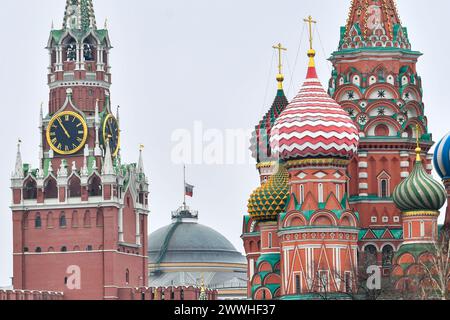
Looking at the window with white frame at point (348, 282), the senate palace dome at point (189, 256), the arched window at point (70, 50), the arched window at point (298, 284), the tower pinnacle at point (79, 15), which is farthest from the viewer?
the senate palace dome at point (189, 256)

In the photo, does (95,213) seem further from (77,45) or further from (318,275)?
(318,275)

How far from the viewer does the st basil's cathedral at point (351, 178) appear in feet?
234

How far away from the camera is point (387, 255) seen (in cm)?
7569

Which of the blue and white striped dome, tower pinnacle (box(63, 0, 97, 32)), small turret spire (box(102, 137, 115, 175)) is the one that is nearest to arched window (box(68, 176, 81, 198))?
small turret spire (box(102, 137, 115, 175))

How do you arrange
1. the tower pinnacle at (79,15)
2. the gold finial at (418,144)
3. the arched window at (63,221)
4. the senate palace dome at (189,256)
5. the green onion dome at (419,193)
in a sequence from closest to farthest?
the green onion dome at (419,193) < the gold finial at (418,144) < the arched window at (63,221) < the tower pinnacle at (79,15) < the senate palace dome at (189,256)

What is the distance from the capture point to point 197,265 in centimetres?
12719

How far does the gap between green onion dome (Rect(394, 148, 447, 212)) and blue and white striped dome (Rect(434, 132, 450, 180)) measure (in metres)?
4.16

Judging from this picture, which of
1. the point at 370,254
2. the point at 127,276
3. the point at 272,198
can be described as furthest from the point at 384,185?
the point at 127,276

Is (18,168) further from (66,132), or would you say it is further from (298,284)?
(298,284)

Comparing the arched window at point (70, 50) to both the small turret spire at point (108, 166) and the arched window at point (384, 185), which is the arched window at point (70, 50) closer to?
the small turret spire at point (108, 166)

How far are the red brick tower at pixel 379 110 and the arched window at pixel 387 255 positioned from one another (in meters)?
0.32

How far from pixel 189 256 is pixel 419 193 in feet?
188

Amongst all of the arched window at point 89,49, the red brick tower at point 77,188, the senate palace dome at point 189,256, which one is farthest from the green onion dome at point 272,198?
the senate palace dome at point 189,256
